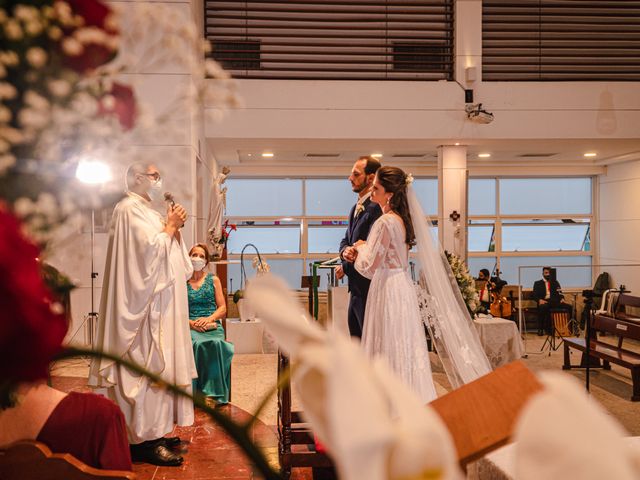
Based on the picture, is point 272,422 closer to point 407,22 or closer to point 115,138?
point 115,138

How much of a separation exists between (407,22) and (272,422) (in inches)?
253

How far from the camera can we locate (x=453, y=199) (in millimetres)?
9430

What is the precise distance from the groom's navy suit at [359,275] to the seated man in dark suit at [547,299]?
5.62m

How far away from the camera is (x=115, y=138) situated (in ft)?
1.85

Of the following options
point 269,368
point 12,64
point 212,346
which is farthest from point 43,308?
point 269,368

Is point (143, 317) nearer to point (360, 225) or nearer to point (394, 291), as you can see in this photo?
point (394, 291)

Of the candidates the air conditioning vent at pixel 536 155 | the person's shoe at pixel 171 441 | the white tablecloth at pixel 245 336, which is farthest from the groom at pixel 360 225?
the air conditioning vent at pixel 536 155

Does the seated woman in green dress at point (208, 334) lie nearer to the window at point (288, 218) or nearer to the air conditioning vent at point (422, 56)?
the air conditioning vent at point (422, 56)

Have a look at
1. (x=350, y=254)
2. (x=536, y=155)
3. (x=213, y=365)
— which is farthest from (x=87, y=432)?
(x=536, y=155)

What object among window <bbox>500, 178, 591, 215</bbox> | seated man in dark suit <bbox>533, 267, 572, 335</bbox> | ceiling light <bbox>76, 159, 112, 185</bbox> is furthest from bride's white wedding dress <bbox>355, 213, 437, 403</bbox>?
window <bbox>500, 178, 591, 215</bbox>

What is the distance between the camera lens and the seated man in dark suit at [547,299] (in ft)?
32.8

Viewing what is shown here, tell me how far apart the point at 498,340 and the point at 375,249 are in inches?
140

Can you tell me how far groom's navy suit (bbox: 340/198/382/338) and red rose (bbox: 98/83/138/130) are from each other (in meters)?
4.32

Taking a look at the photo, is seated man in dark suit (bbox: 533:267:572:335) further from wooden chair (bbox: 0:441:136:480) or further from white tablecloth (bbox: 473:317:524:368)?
wooden chair (bbox: 0:441:136:480)
